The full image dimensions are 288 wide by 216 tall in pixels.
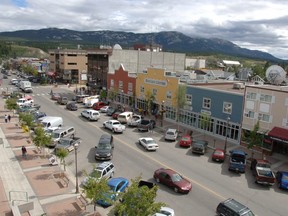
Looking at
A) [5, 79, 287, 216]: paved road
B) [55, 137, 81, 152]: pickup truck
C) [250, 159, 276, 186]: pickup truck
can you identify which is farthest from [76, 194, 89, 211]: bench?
[250, 159, 276, 186]: pickup truck

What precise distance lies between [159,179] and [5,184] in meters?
13.2

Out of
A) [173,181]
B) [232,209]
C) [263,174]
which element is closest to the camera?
[232,209]

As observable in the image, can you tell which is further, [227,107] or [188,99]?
[188,99]

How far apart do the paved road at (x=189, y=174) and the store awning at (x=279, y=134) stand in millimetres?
6002

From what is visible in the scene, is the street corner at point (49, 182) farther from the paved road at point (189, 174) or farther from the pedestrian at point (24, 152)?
the pedestrian at point (24, 152)

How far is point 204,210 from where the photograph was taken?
71.8 ft

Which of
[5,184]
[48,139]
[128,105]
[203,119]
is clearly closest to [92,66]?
[128,105]

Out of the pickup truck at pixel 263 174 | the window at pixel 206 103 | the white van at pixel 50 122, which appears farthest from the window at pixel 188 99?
the white van at pixel 50 122

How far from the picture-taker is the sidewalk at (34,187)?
809 inches

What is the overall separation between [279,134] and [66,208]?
25144 mm

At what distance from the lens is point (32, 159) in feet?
100

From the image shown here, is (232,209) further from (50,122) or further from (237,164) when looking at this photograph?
(50,122)

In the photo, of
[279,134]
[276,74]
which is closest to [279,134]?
[279,134]

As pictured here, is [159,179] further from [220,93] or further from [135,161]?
[220,93]
